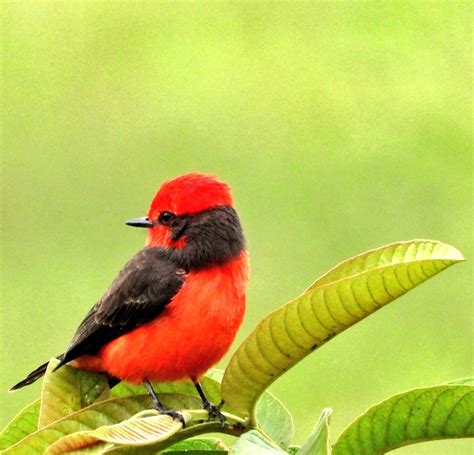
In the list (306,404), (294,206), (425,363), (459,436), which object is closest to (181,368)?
(459,436)

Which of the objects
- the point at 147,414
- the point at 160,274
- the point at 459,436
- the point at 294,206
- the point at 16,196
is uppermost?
the point at 16,196

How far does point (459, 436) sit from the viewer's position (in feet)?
6.23

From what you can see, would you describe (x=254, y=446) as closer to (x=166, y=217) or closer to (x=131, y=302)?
(x=131, y=302)

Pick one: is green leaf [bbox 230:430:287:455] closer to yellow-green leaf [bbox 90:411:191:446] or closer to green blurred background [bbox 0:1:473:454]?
yellow-green leaf [bbox 90:411:191:446]

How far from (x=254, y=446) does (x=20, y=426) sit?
20.8 inches

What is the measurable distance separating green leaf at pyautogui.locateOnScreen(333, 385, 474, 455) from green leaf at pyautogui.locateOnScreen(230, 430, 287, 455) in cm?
13

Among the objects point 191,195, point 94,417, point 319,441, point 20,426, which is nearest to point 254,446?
point 319,441

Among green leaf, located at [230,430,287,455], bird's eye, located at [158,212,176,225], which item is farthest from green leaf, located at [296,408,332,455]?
bird's eye, located at [158,212,176,225]

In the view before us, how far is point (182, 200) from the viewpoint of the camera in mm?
3207

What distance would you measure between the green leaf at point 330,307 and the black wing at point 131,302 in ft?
3.69

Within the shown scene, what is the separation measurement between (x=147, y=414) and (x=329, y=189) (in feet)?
19.2

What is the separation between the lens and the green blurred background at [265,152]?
6.66m

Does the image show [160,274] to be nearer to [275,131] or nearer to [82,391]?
[82,391]

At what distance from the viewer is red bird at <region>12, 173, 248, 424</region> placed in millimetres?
2969
